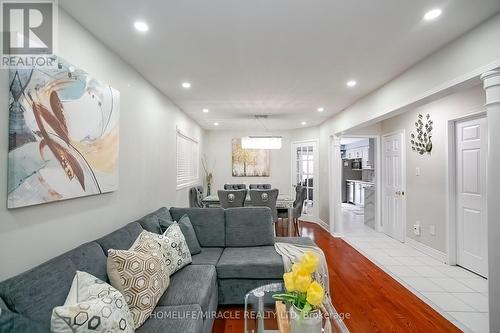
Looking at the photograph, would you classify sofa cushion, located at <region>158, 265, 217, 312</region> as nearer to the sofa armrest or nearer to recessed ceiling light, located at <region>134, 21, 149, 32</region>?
the sofa armrest

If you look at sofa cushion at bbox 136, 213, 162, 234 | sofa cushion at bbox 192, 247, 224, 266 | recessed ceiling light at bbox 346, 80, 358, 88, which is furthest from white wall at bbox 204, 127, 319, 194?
sofa cushion at bbox 136, 213, 162, 234

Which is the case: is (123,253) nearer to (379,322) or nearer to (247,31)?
(247,31)

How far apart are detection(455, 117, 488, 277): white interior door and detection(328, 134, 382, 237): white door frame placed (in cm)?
187

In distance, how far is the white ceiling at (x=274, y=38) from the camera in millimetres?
1787

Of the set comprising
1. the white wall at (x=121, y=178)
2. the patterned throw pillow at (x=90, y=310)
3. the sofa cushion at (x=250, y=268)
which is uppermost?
the white wall at (x=121, y=178)

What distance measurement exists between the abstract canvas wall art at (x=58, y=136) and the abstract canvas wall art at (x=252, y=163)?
16.6ft

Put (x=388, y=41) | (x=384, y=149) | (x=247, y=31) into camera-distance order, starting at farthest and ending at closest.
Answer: (x=384, y=149), (x=388, y=41), (x=247, y=31)

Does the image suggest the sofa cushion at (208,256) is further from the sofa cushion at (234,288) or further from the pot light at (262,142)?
the pot light at (262,142)

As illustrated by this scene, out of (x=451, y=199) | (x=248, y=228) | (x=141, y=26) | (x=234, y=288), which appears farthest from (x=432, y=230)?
(x=141, y=26)

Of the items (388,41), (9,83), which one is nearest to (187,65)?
(9,83)

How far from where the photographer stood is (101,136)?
6.97 feet

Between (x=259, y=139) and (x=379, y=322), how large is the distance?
380 centimetres

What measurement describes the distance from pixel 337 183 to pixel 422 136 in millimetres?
1779

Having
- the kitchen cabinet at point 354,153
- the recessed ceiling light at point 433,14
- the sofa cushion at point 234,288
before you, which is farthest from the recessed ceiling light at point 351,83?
the kitchen cabinet at point 354,153
